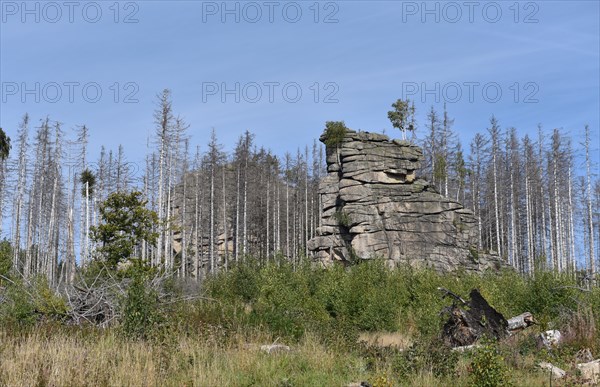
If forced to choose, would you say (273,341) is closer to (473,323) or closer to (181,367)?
(181,367)

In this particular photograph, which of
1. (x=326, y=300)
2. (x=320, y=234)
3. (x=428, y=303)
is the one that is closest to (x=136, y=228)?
(x=326, y=300)

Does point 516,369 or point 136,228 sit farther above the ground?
point 136,228

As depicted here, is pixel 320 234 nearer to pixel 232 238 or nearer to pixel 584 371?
pixel 232 238

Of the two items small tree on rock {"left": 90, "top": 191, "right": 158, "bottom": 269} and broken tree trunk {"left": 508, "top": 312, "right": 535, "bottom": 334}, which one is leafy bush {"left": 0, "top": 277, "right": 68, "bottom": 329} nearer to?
broken tree trunk {"left": 508, "top": 312, "right": 535, "bottom": 334}

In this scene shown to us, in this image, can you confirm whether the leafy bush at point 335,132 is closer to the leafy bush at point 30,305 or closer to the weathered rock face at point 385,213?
the weathered rock face at point 385,213

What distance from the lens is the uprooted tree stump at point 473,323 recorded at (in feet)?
45.1

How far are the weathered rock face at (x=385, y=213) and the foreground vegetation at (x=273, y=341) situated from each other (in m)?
24.6

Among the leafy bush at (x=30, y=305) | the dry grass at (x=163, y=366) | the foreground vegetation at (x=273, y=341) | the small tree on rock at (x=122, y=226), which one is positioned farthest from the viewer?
the small tree on rock at (x=122, y=226)

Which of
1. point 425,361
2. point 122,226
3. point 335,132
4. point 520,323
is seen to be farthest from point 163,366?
point 335,132

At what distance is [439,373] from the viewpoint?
9.80 m

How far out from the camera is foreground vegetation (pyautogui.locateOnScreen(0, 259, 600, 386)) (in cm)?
902

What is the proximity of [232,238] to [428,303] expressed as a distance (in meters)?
46.4

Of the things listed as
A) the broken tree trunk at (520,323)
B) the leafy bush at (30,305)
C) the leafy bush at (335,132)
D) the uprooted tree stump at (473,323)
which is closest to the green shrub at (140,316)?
the leafy bush at (30,305)

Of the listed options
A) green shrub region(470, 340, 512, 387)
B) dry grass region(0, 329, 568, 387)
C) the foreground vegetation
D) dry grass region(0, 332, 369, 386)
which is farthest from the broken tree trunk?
green shrub region(470, 340, 512, 387)
